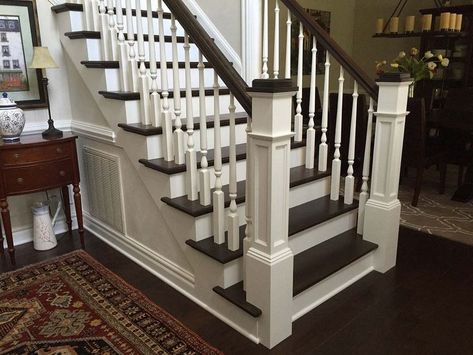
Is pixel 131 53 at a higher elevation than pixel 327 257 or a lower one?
higher

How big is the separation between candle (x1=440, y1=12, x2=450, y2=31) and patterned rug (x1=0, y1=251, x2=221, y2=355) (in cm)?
475

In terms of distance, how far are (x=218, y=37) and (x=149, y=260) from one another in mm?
1930

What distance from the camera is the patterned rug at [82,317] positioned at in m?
1.90

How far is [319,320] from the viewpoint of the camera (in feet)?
6.80

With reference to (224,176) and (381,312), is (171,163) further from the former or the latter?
(381,312)

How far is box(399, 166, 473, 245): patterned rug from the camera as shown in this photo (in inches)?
124

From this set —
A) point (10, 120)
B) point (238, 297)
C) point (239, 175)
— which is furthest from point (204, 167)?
point (10, 120)

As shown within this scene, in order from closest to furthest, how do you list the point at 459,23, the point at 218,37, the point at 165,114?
1. the point at 165,114
2. the point at 218,37
3. the point at 459,23

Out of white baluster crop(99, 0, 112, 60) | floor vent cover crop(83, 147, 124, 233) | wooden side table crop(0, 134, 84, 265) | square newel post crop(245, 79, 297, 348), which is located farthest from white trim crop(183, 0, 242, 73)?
square newel post crop(245, 79, 297, 348)

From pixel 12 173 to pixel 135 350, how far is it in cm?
144

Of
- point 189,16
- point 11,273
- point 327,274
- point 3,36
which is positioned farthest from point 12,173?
point 327,274

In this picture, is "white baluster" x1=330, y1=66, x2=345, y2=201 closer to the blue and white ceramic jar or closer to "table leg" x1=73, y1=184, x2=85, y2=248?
"table leg" x1=73, y1=184, x2=85, y2=248

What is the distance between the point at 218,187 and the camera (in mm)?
1993

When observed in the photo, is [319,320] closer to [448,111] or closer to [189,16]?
[189,16]
